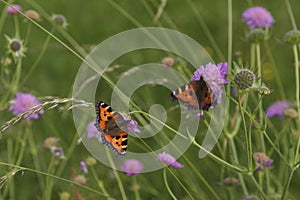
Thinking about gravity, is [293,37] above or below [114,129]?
above

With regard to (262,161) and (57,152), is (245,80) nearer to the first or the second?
(262,161)

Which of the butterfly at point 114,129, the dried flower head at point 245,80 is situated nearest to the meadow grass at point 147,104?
the dried flower head at point 245,80

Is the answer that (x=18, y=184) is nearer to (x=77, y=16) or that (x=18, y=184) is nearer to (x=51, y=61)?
(x=51, y=61)

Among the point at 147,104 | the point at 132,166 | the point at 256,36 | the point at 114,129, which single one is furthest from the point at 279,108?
the point at 114,129

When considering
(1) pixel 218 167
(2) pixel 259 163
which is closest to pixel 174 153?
(2) pixel 259 163

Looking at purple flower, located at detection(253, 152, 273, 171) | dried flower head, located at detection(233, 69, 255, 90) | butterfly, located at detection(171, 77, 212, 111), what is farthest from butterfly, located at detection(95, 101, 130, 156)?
purple flower, located at detection(253, 152, 273, 171)

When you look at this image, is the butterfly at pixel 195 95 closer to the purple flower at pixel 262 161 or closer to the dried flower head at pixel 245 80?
the dried flower head at pixel 245 80
